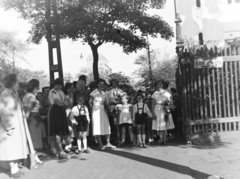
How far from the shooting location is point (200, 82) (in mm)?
8055

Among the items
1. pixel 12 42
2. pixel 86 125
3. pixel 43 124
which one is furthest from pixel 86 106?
pixel 12 42

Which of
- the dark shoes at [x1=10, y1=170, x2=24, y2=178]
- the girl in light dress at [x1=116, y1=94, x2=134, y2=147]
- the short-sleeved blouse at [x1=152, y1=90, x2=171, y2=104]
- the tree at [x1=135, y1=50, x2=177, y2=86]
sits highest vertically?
the tree at [x1=135, y1=50, x2=177, y2=86]

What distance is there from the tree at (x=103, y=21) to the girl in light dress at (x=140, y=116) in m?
8.40

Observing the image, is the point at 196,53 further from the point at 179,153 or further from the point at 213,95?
the point at 179,153

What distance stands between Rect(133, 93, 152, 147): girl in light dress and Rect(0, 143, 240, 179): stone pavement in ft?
2.03

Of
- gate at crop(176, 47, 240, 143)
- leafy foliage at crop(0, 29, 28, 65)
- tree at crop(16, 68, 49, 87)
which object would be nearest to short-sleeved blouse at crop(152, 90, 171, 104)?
gate at crop(176, 47, 240, 143)

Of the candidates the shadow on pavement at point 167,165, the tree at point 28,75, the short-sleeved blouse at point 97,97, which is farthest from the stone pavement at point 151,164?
the tree at point 28,75

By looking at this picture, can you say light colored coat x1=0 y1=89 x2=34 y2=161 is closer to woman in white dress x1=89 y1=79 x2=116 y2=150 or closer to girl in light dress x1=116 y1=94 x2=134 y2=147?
woman in white dress x1=89 y1=79 x2=116 y2=150

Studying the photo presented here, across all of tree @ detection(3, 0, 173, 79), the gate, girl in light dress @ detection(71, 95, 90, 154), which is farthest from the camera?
tree @ detection(3, 0, 173, 79)

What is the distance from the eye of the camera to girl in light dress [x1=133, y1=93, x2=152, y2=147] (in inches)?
328

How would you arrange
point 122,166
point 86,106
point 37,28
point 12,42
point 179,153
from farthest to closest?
point 12,42
point 37,28
point 86,106
point 179,153
point 122,166

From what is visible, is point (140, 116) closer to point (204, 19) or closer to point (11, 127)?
point (11, 127)

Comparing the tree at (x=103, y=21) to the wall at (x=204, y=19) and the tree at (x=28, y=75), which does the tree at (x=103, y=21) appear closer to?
the wall at (x=204, y=19)

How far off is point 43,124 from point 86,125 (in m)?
1.04
